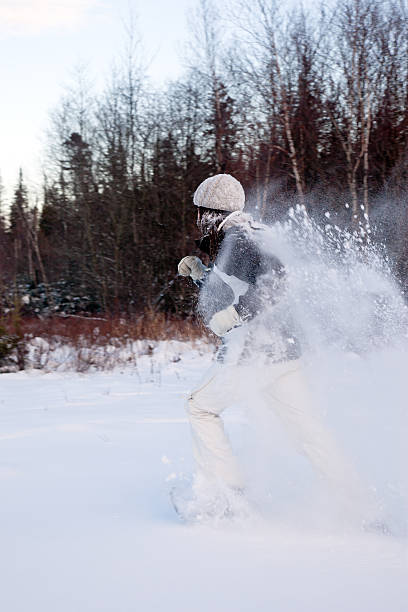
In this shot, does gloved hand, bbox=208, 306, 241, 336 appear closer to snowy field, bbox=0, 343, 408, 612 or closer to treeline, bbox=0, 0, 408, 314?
snowy field, bbox=0, 343, 408, 612

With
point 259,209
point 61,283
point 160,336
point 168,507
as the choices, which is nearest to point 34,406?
point 168,507

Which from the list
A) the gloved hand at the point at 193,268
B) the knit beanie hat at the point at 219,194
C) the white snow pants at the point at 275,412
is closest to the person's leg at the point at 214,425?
Answer: the white snow pants at the point at 275,412

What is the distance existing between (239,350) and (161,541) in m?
0.86

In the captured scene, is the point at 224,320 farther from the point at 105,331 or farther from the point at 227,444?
the point at 105,331

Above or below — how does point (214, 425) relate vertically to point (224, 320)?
below

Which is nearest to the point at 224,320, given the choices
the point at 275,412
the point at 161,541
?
the point at 275,412

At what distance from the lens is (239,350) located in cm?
279

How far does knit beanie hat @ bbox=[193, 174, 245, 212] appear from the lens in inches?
111

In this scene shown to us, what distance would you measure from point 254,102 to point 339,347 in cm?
1197

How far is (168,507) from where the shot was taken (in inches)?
120

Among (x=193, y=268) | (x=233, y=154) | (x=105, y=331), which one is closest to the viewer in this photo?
(x=193, y=268)

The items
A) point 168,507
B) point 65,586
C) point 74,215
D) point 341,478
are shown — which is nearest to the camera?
point 65,586

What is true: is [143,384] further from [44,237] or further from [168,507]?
[44,237]

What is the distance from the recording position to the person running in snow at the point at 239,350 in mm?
2664
